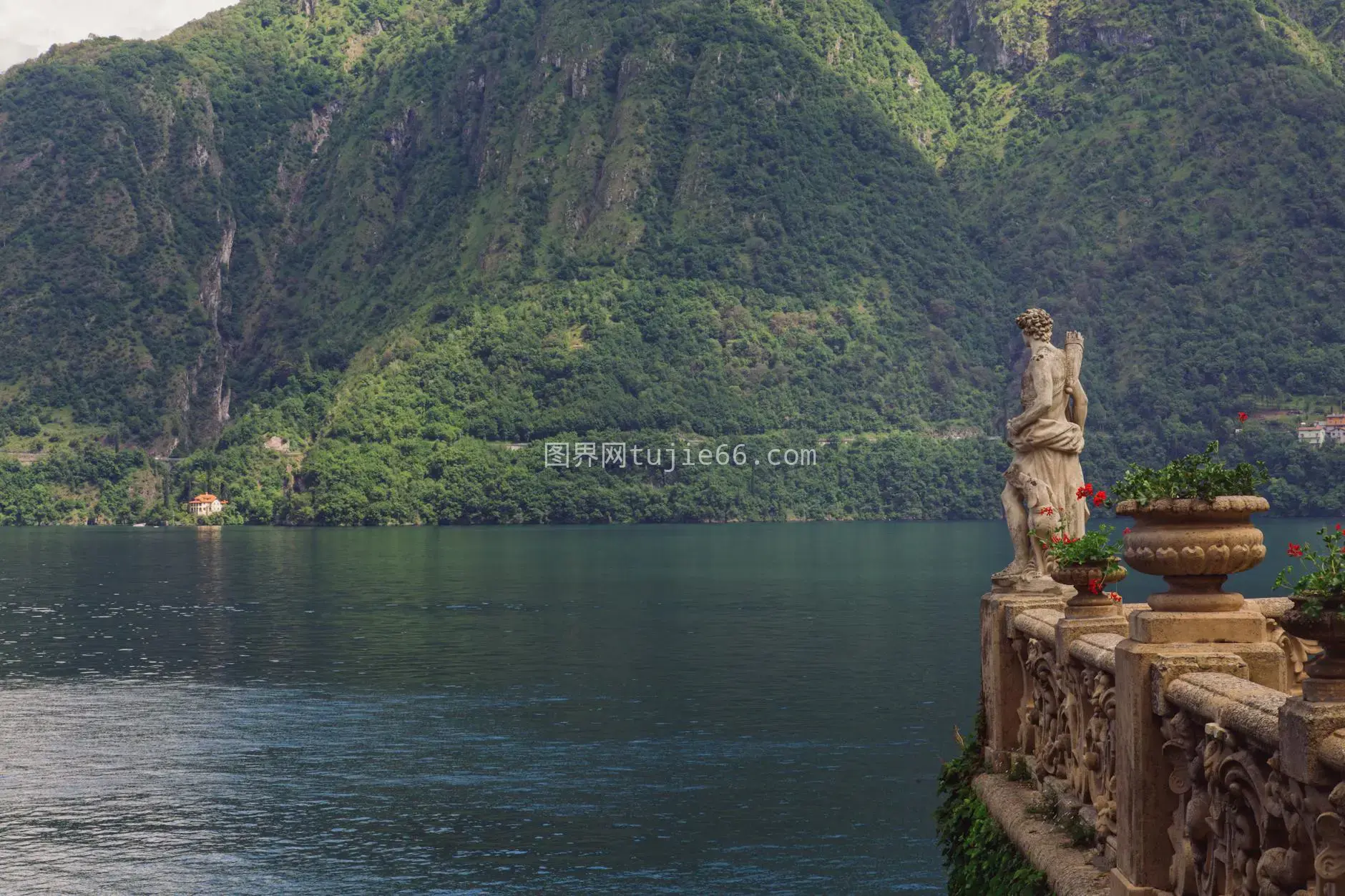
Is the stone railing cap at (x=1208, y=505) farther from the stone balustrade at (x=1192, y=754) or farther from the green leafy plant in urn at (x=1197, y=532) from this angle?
the stone balustrade at (x=1192, y=754)

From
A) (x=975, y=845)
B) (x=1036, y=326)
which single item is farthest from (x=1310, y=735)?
(x=1036, y=326)

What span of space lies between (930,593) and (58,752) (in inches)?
2597

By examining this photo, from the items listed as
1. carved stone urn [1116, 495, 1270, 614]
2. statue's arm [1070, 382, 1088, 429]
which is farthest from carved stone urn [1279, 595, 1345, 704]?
statue's arm [1070, 382, 1088, 429]

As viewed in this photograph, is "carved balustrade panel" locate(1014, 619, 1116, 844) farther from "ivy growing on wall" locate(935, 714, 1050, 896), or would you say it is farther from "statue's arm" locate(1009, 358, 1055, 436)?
"statue's arm" locate(1009, 358, 1055, 436)

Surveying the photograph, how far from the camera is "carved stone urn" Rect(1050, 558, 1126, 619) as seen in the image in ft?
44.1

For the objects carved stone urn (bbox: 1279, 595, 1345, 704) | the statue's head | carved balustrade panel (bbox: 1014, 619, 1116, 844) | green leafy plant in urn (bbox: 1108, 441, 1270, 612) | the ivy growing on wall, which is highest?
the statue's head

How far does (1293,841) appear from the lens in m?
8.41

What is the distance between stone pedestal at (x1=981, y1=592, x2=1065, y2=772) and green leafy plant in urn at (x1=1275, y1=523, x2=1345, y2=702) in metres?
7.95

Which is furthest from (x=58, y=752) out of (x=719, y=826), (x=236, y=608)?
(x=236, y=608)

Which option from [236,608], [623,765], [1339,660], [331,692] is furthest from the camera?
[236,608]

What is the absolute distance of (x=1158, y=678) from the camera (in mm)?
10367

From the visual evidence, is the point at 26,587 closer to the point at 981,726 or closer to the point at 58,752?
the point at 58,752

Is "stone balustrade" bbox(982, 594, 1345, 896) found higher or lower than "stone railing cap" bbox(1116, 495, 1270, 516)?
lower

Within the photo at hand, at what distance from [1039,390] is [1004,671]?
270 cm
